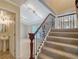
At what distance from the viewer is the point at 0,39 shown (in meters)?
7.86

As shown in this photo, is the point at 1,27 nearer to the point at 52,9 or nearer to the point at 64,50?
the point at 52,9

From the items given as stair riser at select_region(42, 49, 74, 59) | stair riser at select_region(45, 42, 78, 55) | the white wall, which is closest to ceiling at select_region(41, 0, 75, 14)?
the white wall

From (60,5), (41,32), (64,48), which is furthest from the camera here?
(60,5)

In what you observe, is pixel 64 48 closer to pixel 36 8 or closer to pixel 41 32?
pixel 41 32

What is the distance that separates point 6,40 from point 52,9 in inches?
142

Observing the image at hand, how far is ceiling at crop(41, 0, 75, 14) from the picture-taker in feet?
20.5

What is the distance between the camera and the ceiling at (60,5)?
6245 mm

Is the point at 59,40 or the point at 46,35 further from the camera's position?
the point at 46,35

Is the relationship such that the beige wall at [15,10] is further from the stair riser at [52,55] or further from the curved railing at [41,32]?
the stair riser at [52,55]

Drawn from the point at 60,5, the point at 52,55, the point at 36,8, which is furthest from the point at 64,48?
the point at 36,8

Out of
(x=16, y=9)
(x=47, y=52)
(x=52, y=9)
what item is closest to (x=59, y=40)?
(x=47, y=52)

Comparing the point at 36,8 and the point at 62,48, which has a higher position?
the point at 36,8

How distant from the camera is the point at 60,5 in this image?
22.2 feet

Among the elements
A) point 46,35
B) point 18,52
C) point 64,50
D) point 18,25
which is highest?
point 18,25
